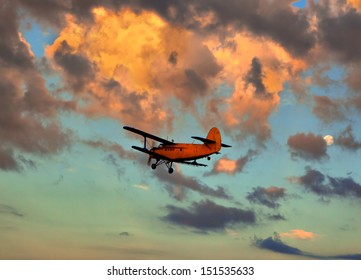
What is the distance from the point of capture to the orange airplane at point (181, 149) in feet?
228

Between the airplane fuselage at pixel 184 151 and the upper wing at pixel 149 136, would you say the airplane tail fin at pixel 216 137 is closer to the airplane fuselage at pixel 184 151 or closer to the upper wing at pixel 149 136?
the airplane fuselage at pixel 184 151

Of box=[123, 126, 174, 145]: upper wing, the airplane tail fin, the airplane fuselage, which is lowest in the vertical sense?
the airplane fuselage

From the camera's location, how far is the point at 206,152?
228 ft

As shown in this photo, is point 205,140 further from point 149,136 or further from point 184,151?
point 149,136

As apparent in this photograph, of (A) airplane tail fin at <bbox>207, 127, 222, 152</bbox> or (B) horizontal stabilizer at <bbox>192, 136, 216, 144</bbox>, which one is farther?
(A) airplane tail fin at <bbox>207, 127, 222, 152</bbox>

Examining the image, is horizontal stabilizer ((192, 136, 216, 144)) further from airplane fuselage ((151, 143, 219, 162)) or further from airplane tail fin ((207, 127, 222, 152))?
airplane tail fin ((207, 127, 222, 152))

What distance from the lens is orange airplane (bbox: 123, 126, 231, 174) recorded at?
2741 inches

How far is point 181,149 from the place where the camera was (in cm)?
7169

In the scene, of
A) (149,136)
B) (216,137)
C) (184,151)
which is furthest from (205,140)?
(149,136)

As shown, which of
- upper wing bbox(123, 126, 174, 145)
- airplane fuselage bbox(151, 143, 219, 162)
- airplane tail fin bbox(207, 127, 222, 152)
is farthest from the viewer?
upper wing bbox(123, 126, 174, 145)
